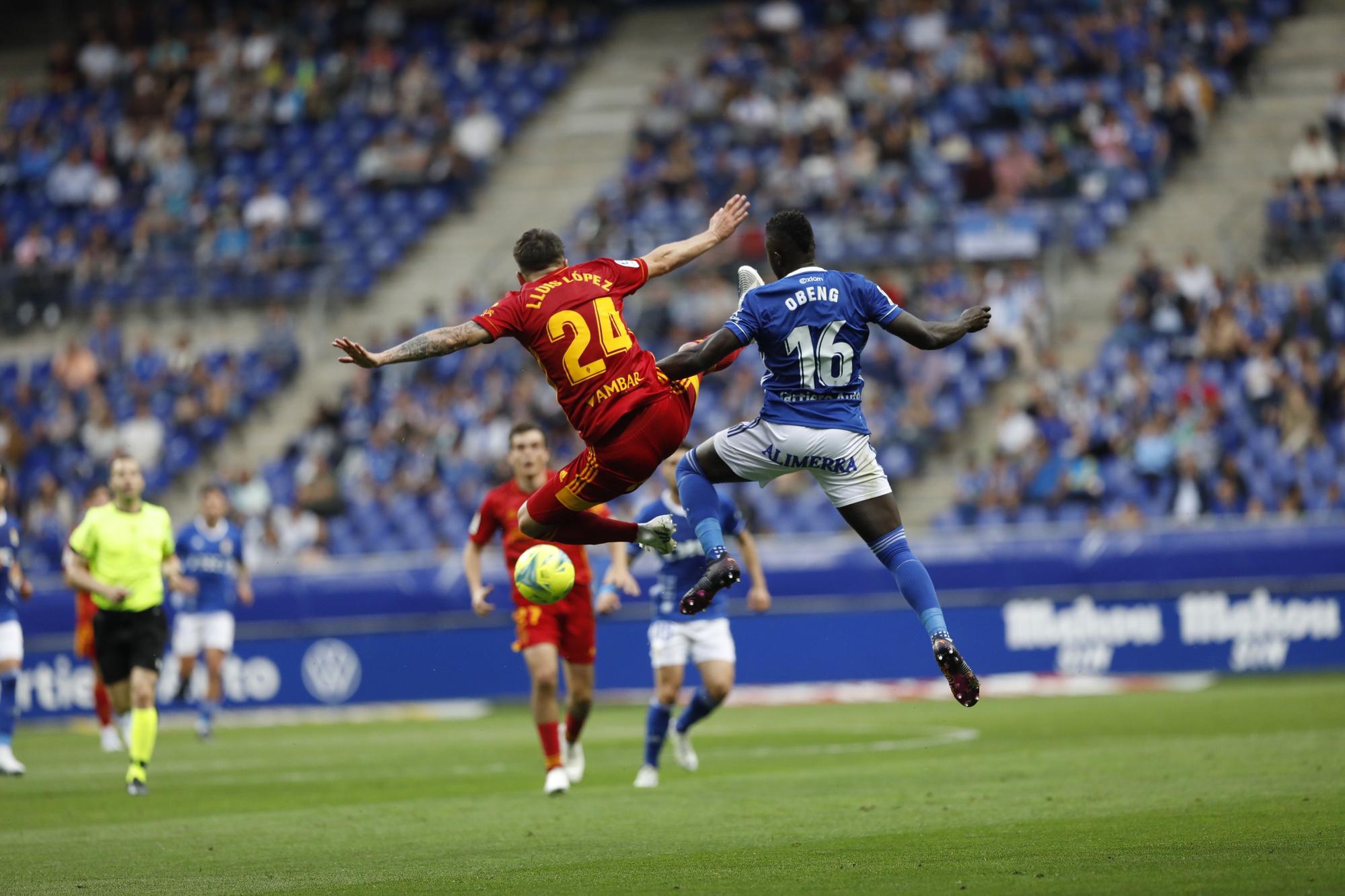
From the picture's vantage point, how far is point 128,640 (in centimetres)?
1470

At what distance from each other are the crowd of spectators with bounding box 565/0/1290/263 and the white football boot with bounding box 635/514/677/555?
17345mm

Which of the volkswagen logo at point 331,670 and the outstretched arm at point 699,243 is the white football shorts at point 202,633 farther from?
the outstretched arm at point 699,243

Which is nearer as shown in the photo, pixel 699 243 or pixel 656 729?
pixel 699 243

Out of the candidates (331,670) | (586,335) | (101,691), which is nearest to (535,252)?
(586,335)

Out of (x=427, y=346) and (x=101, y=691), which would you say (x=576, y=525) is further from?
(x=101, y=691)

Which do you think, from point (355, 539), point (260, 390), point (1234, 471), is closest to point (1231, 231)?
point (1234, 471)

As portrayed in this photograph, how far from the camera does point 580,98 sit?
35031mm

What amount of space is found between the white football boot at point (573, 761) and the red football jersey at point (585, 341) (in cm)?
408

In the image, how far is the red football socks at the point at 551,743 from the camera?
12289 millimetres

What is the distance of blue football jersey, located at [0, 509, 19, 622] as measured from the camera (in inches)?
606

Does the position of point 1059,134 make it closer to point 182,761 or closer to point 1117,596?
point 1117,596

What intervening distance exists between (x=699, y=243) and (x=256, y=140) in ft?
90.3

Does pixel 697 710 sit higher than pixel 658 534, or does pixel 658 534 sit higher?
pixel 658 534

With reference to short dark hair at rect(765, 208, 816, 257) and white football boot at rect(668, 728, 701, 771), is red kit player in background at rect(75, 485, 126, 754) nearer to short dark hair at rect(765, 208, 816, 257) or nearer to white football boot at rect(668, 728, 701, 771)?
white football boot at rect(668, 728, 701, 771)
